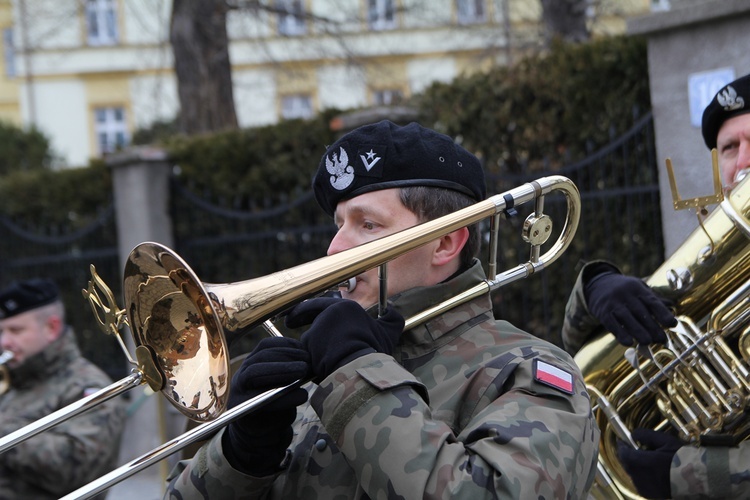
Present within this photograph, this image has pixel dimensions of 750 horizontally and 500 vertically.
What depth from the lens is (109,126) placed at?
28.2 meters

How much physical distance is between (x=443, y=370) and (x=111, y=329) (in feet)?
2.42

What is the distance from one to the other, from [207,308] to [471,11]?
18.0 metres

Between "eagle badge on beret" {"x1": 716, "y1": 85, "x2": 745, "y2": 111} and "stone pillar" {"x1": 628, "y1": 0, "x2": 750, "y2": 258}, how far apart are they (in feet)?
4.72

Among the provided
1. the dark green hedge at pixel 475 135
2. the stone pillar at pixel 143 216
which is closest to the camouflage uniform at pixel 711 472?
the dark green hedge at pixel 475 135

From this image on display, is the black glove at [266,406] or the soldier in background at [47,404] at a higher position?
the black glove at [266,406]

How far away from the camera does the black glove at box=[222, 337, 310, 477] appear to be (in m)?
1.81

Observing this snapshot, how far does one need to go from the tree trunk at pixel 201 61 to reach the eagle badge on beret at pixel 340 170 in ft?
28.1

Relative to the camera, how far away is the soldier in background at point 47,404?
3832 mm

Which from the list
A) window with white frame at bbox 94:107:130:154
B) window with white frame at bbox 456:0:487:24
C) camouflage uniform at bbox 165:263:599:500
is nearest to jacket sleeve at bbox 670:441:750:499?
camouflage uniform at bbox 165:263:599:500

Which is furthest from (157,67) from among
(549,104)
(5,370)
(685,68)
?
(685,68)

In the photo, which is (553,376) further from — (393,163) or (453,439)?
(393,163)

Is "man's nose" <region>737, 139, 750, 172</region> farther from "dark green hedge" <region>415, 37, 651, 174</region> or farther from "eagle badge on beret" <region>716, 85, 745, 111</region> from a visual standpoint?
"dark green hedge" <region>415, 37, 651, 174</region>

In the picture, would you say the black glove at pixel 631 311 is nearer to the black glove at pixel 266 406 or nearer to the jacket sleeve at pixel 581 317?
the jacket sleeve at pixel 581 317

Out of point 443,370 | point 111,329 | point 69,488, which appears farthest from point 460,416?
point 69,488
